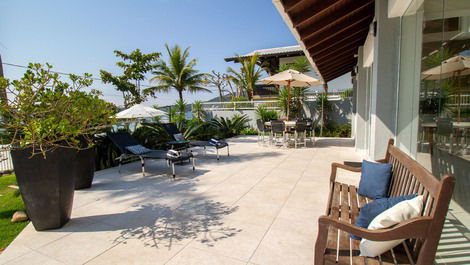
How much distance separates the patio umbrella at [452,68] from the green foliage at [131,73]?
37.6ft

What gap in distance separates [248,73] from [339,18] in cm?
1426

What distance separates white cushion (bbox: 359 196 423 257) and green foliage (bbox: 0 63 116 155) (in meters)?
2.99

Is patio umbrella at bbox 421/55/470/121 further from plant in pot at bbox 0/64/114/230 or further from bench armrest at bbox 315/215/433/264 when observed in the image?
plant in pot at bbox 0/64/114/230

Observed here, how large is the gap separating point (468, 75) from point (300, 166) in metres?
4.48

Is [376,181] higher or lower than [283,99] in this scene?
lower

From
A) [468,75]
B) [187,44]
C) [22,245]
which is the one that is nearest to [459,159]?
[468,75]

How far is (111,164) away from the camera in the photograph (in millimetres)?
6816

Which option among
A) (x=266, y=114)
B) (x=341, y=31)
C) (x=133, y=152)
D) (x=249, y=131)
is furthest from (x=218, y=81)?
(x=133, y=152)

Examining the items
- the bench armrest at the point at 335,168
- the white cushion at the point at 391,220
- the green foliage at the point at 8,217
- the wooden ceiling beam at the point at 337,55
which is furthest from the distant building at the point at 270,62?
the white cushion at the point at 391,220

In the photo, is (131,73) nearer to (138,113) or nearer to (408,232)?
(138,113)

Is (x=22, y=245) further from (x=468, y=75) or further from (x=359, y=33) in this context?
(x=359, y=33)

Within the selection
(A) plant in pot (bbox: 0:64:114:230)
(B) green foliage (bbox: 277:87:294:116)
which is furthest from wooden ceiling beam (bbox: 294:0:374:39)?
(B) green foliage (bbox: 277:87:294:116)

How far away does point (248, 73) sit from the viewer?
768 inches

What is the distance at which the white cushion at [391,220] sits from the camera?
5.26 ft
